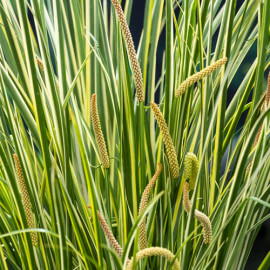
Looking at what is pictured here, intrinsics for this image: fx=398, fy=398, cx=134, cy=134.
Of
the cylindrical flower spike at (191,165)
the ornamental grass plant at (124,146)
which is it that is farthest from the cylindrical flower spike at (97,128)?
the cylindrical flower spike at (191,165)

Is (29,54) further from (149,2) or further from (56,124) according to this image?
(149,2)

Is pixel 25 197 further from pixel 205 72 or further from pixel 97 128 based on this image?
pixel 205 72

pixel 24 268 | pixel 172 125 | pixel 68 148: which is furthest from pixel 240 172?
pixel 24 268

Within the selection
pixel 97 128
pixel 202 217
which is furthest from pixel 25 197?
pixel 202 217

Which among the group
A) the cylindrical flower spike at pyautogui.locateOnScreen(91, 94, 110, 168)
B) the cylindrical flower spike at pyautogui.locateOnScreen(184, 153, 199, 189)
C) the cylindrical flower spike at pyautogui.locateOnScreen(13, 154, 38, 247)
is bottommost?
the cylindrical flower spike at pyautogui.locateOnScreen(13, 154, 38, 247)

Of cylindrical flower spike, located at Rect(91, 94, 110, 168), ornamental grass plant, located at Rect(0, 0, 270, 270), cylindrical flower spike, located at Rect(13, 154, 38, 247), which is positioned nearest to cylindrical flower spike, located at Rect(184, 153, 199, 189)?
ornamental grass plant, located at Rect(0, 0, 270, 270)

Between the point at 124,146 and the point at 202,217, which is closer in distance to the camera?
the point at 202,217

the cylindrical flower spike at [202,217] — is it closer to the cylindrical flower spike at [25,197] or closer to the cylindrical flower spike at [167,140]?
the cylindrical flower spike at [167,140]

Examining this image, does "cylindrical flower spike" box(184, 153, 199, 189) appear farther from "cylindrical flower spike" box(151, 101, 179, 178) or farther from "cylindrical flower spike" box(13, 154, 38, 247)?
"cylindrical flower spike" box(13, 154, 38, 247)
